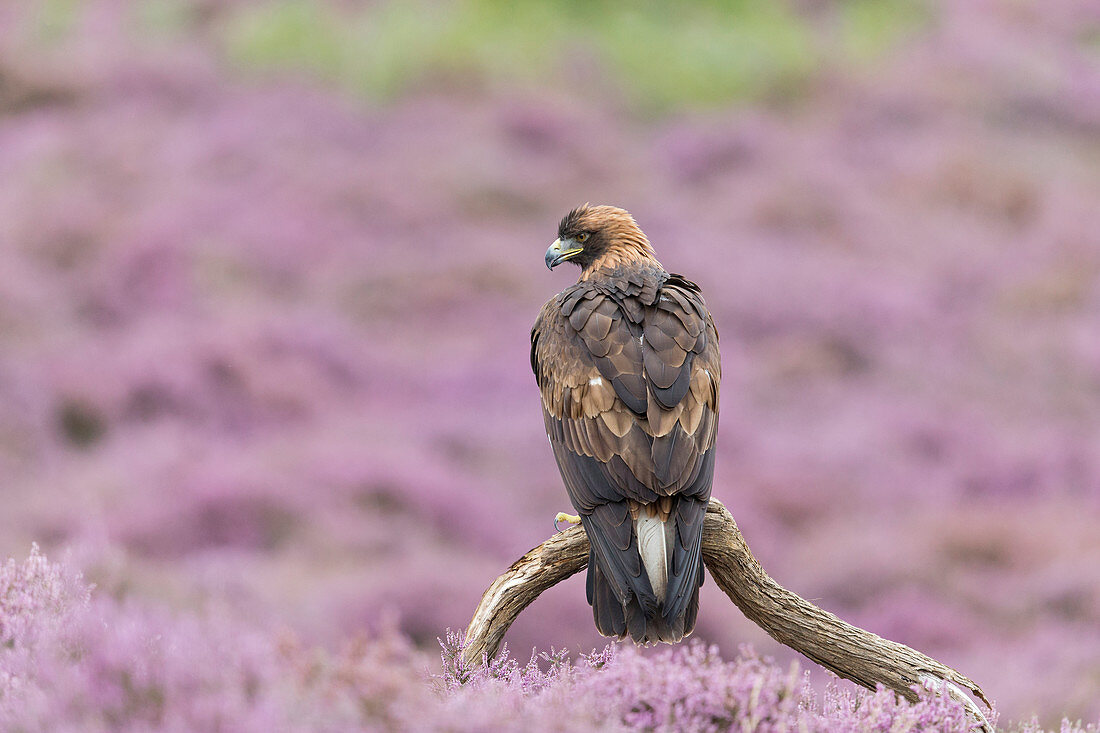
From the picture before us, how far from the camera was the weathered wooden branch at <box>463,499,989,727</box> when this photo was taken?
381 centimetres

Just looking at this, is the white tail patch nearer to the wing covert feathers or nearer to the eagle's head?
the wing covert feathers

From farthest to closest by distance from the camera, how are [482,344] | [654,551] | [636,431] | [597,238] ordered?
[482,344]
[597,238]
[636,431]
[654,551]

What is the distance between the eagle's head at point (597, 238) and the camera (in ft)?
18.2

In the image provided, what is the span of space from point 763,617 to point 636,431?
2.49 feet

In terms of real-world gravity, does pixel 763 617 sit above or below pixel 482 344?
below

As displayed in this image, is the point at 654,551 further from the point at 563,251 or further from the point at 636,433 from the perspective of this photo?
the point at 563,251

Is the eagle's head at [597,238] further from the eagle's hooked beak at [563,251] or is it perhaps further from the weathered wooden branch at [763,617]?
the weathered wooden branch at [763,617]

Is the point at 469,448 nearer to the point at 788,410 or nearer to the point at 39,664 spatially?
the point at 788,410

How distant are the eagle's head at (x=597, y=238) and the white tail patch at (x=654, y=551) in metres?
1.81

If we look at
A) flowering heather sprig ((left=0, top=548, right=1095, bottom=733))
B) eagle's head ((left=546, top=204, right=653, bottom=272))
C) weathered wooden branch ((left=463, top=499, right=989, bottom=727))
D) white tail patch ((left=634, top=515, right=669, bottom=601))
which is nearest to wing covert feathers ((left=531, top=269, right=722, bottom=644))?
white tail patch ((left=634, top=515, right=669, bottom=601))

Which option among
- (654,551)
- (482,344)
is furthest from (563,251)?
(482,344)

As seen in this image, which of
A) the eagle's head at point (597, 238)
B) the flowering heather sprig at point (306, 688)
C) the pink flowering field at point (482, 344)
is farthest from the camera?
the eagle's head at point (597, 238)

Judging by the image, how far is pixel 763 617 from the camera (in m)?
4.04

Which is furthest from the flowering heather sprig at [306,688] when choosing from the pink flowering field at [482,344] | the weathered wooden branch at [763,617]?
the weathered wooden branch at [763,617]
